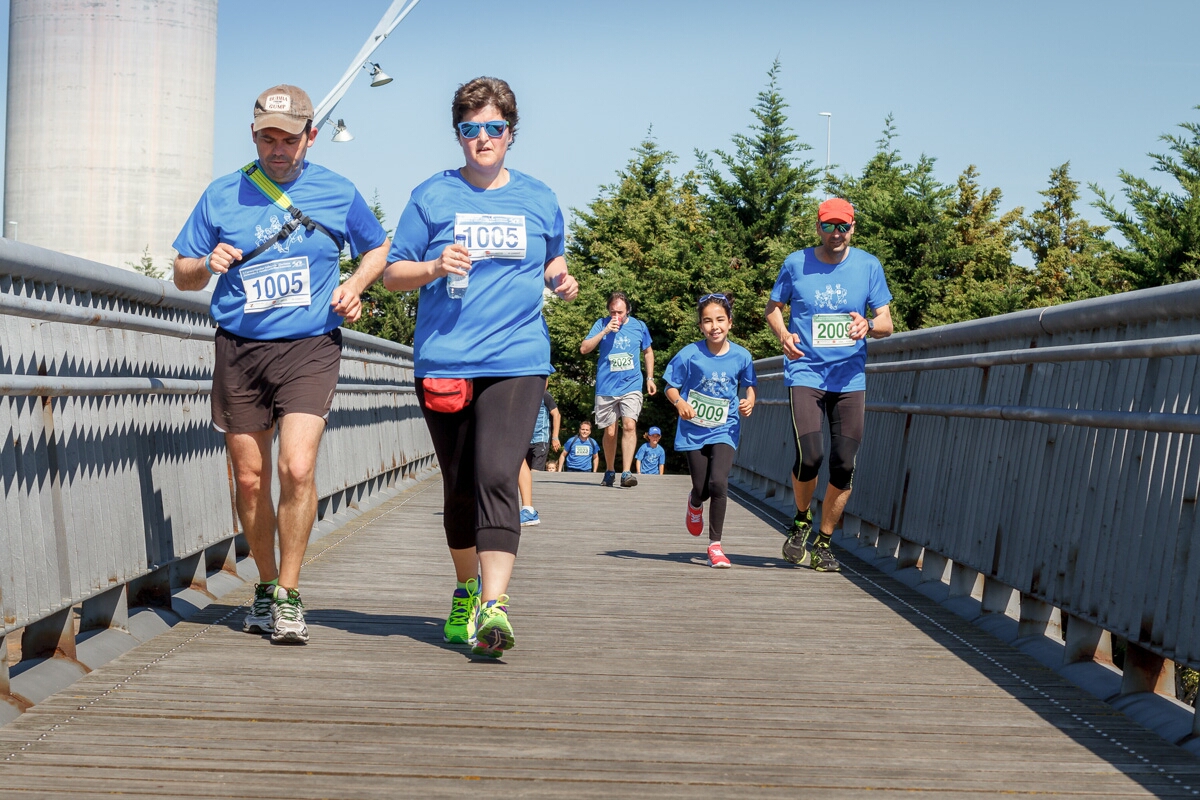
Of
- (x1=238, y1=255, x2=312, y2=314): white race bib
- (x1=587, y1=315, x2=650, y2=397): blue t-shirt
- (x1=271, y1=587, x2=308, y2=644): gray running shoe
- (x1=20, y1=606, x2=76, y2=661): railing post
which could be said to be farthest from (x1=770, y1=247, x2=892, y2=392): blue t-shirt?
(x1=587, y1=315, x2=650, y2=397): blue t-shirt

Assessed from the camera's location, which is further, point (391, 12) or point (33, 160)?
point (33, 160)

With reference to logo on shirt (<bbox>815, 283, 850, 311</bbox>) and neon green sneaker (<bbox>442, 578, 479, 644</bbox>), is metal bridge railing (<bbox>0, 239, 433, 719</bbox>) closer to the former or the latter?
neon green sneaker (<bbox>442, 578, 479, 644</bbox>)

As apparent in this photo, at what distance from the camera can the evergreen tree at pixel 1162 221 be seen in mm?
29047

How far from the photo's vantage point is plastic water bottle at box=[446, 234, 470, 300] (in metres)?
5.75

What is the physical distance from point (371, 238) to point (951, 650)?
2913 millimetres

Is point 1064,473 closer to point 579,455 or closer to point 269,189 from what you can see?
point 269,189

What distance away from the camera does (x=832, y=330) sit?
9039 mm

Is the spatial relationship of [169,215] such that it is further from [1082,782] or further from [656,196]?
[1082,782]

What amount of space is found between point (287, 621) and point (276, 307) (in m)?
1.22

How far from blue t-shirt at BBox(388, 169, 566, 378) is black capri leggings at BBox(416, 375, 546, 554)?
0.24 feet

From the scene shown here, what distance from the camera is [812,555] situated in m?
9.30

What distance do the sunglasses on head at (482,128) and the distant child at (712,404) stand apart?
3.77 m

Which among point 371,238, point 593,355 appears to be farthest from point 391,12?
point 593,355

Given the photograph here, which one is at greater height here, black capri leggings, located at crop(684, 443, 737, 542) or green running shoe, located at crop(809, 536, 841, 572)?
black capri leggings, located at crop(684, 443, 737, 542)
